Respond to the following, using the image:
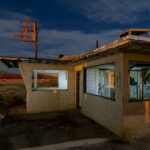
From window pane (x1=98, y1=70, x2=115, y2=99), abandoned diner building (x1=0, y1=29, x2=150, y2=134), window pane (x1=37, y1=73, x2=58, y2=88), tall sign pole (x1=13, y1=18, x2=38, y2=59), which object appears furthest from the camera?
window pane (x1=37, y1=73, x2=58, y2=88)

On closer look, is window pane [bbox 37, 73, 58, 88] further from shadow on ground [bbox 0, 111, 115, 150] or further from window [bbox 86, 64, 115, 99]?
shadow on ground [bbox 0, 111, 115, 150]

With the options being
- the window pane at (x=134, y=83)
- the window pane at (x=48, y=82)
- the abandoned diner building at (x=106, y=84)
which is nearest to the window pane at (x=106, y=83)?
the abandoned diner building at (x=106, y=84)

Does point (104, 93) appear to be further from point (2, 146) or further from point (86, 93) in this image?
point (2, 146)

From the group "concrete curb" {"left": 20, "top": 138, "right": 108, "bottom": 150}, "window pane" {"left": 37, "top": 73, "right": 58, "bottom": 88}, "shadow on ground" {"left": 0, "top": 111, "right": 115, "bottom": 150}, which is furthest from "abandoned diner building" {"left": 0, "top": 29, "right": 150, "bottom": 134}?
"window pane" {"left": 37, "top": 73, "right": 58, "bottom": 88}

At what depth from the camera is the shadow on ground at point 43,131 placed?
3732 millimetres

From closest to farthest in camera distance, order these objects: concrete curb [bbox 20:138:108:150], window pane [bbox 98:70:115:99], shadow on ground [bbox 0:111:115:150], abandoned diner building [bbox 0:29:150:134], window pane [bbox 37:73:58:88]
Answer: concrete curb [bbox 20:138:108:150]
shadow on ground [bbox 0:111:115:150]
abandoned diner building [bbox 0:29:150:134]
window pane [bbox 98:70:115:99]
window pane [bbox 37:73:58:88]

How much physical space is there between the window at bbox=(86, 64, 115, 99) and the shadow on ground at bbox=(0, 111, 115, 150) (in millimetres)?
1893

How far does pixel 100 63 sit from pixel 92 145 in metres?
3.10

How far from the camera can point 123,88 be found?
13.2 feet

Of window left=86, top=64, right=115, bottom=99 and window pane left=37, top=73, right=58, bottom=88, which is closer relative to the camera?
window left=86, top=64, right=115, bottom=99

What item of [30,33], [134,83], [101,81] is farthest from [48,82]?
[134,83]

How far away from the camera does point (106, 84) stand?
8.48m

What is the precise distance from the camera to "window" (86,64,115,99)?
698 cm

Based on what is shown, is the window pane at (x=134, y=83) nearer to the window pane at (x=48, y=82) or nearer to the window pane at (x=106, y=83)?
the window pane at (x=106, y=83)
